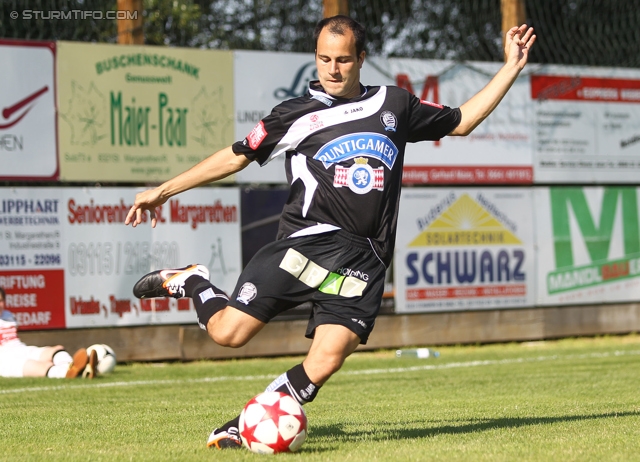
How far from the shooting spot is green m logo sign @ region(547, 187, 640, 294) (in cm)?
1527

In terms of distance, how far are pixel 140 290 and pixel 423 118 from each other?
1961 mm

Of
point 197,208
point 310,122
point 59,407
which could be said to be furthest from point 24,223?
point 310,122

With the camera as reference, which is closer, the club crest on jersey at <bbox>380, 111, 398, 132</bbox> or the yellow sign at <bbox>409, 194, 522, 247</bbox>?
the club crest on jersey at <bbox>380, 111, 398, 132</bbox>

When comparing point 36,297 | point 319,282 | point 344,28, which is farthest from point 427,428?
point 36,297

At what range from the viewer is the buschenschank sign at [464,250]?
14.3 metres

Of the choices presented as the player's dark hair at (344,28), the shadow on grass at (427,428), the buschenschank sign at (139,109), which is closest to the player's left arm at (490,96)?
the player's dark hair at (344,28)

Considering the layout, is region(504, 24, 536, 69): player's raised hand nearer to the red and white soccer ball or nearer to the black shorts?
the black shorts

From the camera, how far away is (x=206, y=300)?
5.39 m

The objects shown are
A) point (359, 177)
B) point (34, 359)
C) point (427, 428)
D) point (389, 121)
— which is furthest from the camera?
point (34, 359)

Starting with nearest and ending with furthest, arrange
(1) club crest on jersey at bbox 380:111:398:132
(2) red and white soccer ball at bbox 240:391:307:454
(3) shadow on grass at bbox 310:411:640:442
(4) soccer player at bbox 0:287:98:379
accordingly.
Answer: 1. (2) red and white soccer ball at bbox 240:391:307:454
2. (1) club crest on jersey at bbox 380:111:398:132
3. (3) shadow on grass at bbox 310:411:640:442
4. (4) soccer player at bbox 0:287:98:379

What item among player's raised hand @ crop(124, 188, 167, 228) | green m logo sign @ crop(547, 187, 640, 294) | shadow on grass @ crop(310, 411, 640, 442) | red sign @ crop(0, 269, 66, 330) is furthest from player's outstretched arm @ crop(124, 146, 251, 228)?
green m logo sign @ crop(547, 187, 640, 294)

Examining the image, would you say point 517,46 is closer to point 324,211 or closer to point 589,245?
point 324,211

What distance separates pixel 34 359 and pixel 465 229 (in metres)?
6.82

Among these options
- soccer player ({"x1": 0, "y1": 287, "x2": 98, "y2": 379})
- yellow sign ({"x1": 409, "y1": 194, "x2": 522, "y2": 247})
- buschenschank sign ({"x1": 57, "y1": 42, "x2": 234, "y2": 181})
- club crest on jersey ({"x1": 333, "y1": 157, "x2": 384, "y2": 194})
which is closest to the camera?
club crest on jersey ({"x1": 333, "y1": 157, "x2": 384, "y2": 194})
